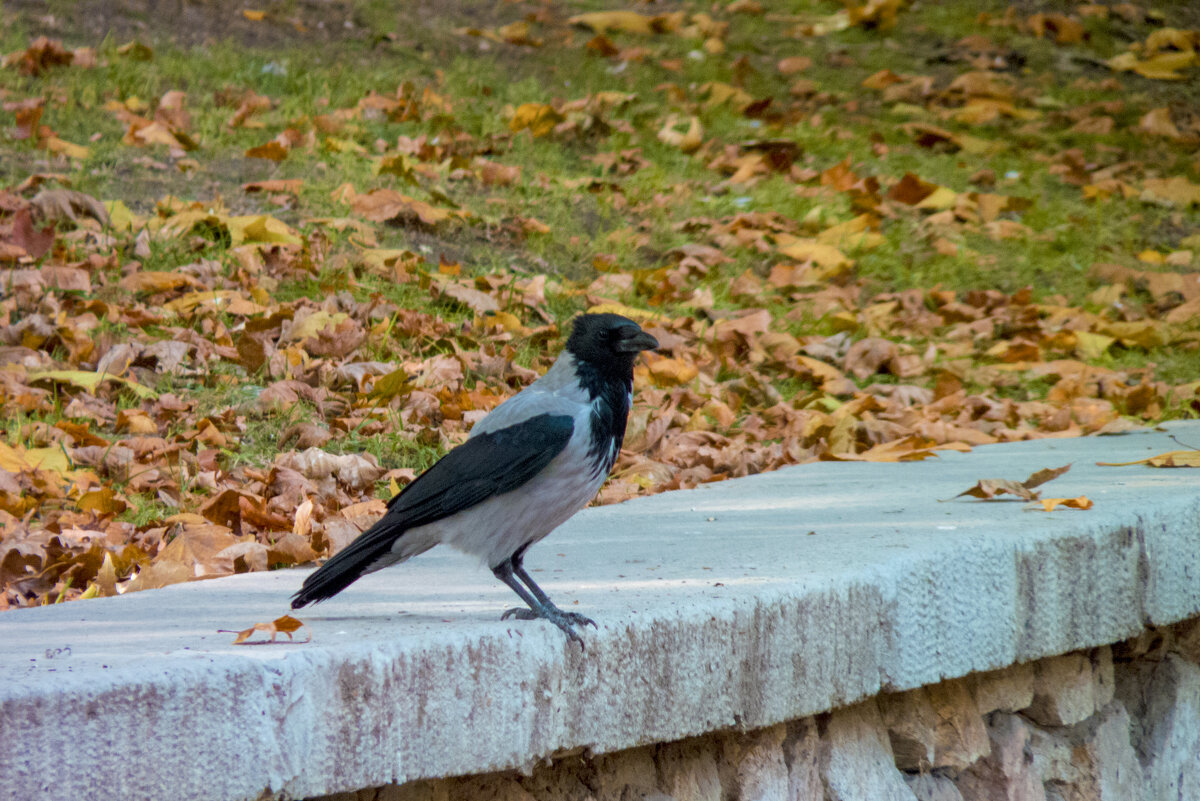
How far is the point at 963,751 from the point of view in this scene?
2.88 metres

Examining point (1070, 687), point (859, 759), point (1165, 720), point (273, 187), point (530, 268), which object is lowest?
point (1165, 720)

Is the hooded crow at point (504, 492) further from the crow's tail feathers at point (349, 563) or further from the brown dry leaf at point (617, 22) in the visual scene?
the brown dry leaf at point (617, 22)

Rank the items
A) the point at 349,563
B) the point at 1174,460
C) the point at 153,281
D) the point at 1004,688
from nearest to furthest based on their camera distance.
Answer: the point at 349,563
the point at 1004,688
the point at 1174,460
the point at 153,281

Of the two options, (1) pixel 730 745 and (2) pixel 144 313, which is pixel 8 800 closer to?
(1) pixel 730 745

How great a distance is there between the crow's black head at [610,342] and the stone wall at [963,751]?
2.70 ft

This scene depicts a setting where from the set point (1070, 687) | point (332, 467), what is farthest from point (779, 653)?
point (332, 467)

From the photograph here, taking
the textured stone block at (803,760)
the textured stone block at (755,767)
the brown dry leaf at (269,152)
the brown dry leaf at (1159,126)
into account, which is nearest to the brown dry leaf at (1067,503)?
the textured stone block at (803,760)

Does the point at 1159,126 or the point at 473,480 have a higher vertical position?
the point at 473,480

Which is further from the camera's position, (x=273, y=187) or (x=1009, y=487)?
(x=273, y=187)

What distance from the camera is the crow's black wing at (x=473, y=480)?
241 cm

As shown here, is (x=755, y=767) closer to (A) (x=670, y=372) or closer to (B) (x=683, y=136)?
(A) (x=670, y=372)

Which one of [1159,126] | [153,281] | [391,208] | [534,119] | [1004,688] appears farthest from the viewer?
[1159,126]

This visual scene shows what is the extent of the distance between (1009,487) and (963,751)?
0.76 meters

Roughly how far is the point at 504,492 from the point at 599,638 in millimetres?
425
